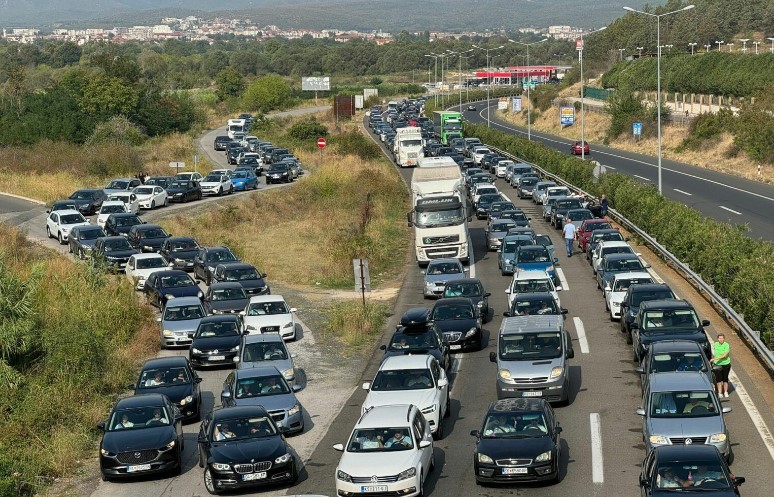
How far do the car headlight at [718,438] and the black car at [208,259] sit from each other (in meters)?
26.3

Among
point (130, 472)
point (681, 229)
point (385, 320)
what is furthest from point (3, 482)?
point (681, 229)

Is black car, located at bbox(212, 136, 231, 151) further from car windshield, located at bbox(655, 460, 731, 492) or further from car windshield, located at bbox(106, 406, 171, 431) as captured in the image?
car windshield, located at bbox(655, 460, 731, 492)

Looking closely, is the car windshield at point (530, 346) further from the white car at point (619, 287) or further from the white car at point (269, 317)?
the white car at point (269, 317)

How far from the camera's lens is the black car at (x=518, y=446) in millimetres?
20141

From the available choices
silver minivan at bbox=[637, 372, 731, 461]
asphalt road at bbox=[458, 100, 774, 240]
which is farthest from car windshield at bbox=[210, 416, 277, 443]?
asphalt road at bbox=[458, 100, 774, 240]

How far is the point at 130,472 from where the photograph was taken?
22.2 m

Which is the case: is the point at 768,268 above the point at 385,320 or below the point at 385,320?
above

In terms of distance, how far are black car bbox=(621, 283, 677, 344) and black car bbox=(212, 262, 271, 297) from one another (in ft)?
44.1

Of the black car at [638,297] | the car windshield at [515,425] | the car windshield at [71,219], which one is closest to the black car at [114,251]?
the car windshield at [71,219]

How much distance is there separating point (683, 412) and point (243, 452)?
788 centimetres

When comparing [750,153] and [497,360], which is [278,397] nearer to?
[497,360]

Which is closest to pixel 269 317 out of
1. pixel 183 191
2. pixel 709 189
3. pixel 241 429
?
pixel 241 429

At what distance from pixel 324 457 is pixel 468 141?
242 feet

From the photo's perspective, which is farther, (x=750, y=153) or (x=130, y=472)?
(x=750, y=153)
